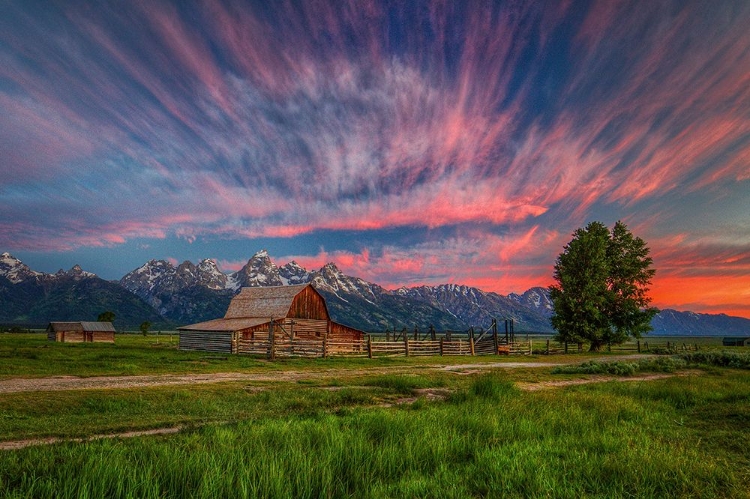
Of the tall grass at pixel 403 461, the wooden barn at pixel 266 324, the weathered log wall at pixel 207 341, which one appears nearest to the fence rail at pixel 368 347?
the wooden barn at pixel 266 324

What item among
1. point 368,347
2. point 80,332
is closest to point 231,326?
point 368,347

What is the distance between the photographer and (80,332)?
82.1m

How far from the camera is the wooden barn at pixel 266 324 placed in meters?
41.5

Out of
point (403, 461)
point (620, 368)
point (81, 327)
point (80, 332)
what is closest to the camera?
point (403, 461)

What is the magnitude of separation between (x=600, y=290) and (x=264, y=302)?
40.1m

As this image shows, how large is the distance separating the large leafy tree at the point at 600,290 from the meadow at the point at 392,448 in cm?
3623

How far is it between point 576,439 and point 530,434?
0.72 m

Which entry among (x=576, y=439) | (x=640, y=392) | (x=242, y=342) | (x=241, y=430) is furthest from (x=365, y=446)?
(x=242, y=342)

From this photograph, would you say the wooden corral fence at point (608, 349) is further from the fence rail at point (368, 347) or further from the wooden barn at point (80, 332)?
the wooden barn at point (80, 332)

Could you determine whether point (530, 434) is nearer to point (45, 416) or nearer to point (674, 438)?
point (674, 438)

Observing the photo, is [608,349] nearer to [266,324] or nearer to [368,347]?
[368,347]

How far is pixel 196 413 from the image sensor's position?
953cm

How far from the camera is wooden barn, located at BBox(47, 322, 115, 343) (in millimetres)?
80312

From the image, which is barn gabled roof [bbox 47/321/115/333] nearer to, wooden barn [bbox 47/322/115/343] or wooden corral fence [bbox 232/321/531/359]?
wooden barn [bbox 47/322/115/343]
